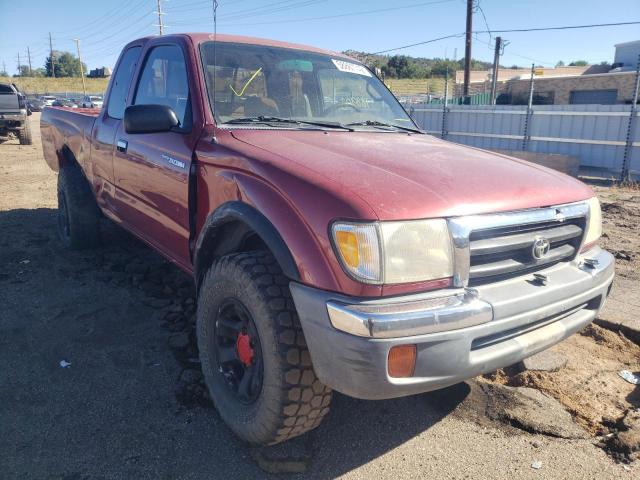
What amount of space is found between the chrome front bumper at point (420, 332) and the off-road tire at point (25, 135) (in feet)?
59.6

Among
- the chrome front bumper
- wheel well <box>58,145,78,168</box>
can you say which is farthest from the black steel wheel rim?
wheel well <box>58,145,78,168</box>

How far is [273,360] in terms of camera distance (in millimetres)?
2096

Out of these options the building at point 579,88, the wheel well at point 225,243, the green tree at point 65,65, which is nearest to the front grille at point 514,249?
the wheel well at point 225,243

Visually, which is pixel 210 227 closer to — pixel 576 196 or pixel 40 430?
pixel 40 430

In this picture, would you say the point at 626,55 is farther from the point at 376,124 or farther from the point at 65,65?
the point at 65,65

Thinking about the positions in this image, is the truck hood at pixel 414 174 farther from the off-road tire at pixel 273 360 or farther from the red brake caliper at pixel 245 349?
the red brake caliper at pixel 245 349

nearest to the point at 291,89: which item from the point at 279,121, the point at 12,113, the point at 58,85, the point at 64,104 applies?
the point at 279,121

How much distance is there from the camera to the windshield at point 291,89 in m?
3.07

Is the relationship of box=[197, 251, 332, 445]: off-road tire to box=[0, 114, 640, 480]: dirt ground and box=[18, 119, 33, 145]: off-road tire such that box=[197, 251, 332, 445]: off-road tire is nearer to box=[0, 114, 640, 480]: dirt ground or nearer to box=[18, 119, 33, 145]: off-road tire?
box=[0, 114, 640, 480]: dirt ground

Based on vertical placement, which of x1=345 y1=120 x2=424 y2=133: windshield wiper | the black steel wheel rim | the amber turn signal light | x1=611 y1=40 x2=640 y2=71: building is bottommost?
the black steel wheel rim

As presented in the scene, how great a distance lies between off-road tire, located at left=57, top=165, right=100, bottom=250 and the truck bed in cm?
23

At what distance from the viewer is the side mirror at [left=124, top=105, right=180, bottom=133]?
2.86 metres

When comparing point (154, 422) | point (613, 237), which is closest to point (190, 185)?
point (154, 422)

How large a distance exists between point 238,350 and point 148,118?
1.39m
